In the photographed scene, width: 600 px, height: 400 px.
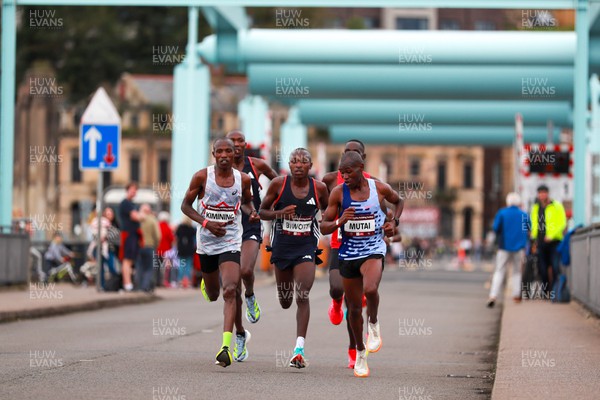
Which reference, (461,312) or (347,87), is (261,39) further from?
(461,312)

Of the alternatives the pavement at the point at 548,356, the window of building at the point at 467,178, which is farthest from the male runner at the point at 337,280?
the window of building at the point at 467,178

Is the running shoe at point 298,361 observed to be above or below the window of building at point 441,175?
below

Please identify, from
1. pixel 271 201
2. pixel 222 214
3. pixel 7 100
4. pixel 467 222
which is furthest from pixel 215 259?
pixel 467 222

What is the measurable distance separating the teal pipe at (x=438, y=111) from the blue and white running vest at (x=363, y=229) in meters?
29.6

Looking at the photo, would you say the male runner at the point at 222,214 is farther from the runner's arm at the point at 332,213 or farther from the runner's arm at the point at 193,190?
the runner's arm at the point at 332,213

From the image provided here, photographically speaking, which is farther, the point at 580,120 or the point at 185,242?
the point at 185,242

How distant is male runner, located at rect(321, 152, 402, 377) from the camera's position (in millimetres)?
11719

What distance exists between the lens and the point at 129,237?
26.6 m

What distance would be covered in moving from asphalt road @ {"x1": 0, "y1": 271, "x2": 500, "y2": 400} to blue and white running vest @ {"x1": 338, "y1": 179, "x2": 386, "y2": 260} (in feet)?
3.18

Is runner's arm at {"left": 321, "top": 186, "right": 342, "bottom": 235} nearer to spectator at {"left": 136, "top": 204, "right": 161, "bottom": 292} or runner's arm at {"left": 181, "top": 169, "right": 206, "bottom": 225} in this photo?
runner's arm at {"left": 181, "top": 169, "right": 206, "bottom": 225}

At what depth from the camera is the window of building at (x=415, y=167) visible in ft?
378

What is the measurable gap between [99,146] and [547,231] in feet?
23.8

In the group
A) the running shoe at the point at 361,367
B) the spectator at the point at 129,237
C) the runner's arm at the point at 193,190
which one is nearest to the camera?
the running shoe at the point at 361,367

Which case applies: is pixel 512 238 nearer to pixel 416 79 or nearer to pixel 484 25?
pixel 416 79
